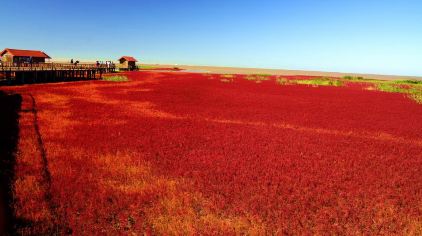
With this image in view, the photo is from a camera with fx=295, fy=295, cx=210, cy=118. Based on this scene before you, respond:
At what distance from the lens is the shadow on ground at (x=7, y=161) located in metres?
5.84

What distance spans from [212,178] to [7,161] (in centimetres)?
640

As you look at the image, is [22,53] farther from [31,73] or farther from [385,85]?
[385,85]

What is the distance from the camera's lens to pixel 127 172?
9.21 meters

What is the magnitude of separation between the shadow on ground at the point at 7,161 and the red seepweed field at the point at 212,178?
0.17 m

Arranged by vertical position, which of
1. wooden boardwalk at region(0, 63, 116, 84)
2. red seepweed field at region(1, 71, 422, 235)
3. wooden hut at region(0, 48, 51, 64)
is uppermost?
wooden hut at region(0, 48, 51, 64)

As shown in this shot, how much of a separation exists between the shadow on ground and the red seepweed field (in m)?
0.17

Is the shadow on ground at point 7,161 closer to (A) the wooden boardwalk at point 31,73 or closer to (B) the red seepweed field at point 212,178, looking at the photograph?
(B) the red seepweed field at point 212,178

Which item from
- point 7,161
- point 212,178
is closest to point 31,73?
point 7,161

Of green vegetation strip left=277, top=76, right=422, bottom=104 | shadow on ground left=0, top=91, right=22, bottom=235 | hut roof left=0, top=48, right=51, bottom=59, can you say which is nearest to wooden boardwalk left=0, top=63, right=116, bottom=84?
shadow on ground left=0, top=91, right=22, bottom=235

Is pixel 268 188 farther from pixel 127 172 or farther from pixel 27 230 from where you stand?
pixel 27 230

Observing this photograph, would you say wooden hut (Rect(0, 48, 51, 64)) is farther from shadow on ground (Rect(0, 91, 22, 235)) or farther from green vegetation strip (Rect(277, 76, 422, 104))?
shadow on ground (Rect(0, 91, 22, 235))

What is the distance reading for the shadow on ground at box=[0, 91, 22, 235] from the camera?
5.84m

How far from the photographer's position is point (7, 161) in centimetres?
918

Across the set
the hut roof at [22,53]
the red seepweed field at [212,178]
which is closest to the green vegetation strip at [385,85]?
the red seepweed field at [212,178]
